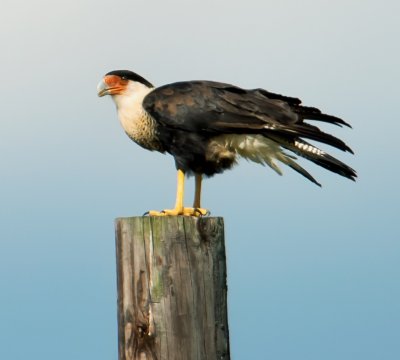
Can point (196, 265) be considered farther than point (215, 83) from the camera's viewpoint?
No

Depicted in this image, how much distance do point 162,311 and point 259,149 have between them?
225 cm

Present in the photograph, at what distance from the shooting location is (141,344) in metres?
4.26

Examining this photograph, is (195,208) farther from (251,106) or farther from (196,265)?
(196,265)

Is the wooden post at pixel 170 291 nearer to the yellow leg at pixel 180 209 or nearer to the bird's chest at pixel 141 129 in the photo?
the yellow leg at pixel 180 209

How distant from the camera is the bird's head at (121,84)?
6.64 m

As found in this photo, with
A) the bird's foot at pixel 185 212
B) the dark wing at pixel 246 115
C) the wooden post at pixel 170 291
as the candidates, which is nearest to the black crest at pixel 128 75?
the dark wing at pixel 246 115

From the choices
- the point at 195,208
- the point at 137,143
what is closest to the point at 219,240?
the point at 195,208

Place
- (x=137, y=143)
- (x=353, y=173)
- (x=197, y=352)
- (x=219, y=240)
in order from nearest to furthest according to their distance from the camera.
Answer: (x=197, y=352) → (x=219, y=240) → (x=353, y=173) → (x=137, y=143)

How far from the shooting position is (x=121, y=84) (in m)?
6.66

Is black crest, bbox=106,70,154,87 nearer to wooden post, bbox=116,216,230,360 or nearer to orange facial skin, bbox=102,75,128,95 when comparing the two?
orange facial skin, bbox=102,75,128,95

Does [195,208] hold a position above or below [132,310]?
above

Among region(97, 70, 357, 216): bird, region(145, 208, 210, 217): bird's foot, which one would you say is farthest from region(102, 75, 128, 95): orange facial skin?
region(145, 208, 210, 217): bird's foot

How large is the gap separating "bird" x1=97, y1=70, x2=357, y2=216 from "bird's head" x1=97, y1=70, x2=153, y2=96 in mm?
352

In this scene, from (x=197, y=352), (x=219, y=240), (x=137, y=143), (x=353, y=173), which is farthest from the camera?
(x=137, y=143)
